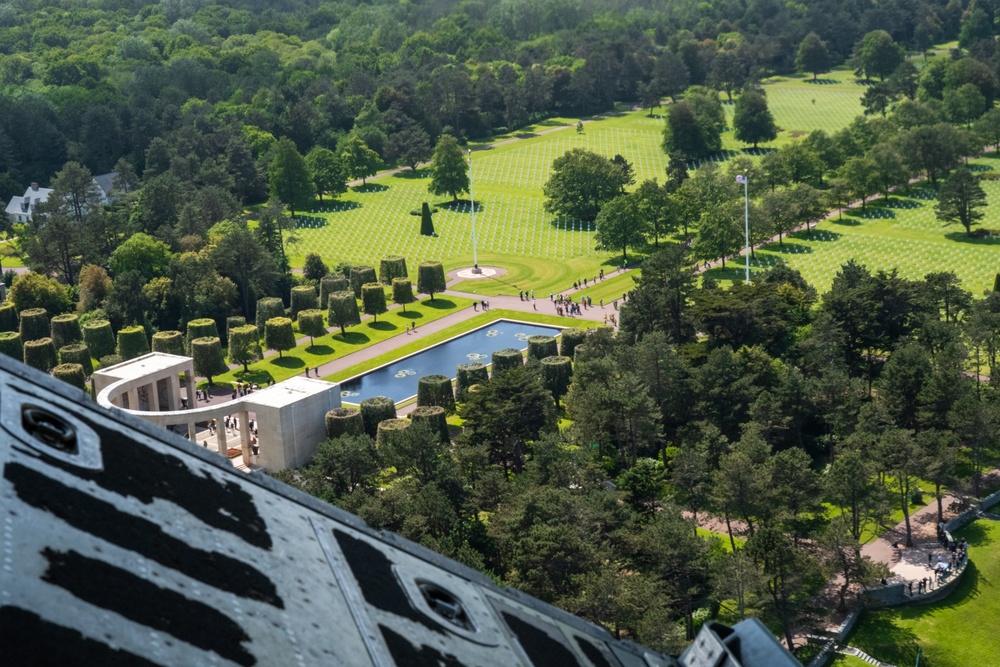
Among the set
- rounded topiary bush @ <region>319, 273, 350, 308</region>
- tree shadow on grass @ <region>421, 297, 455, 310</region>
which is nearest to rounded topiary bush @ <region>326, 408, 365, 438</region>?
rounded topiary bush @ <region>319, 273, 350, 308</region>

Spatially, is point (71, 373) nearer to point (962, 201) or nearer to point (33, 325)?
point (33, 325)

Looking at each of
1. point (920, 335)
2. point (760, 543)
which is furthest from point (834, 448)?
point (760, 543)

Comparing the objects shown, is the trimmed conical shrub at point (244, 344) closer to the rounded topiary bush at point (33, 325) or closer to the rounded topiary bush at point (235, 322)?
the rounded topiary bush at point (235, 322)

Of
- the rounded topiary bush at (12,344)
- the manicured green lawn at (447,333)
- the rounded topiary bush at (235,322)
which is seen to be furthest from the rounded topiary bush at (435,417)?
the rounded topiary bush at (12,344)

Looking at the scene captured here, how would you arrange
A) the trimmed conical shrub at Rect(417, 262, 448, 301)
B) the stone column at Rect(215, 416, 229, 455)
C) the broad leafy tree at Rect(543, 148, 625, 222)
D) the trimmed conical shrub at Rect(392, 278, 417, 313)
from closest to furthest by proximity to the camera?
the stone column at Rect(215, 416, 229, 455)
the trimmed conical shrub at Rect(392, 278, 417, 313)
the trimmed conical shrub at Rect(417, 262, 448, 301)
the broad leafy tree at Rect(543, 148, 625, 222)

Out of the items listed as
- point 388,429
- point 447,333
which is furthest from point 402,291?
point 388,429

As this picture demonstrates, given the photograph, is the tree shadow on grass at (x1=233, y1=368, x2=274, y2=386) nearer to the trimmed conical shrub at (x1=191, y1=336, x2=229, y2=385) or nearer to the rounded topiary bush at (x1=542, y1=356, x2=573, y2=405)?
the trimmed conical shrub at (x1=191, y1=336, x2=229, y2=385)
